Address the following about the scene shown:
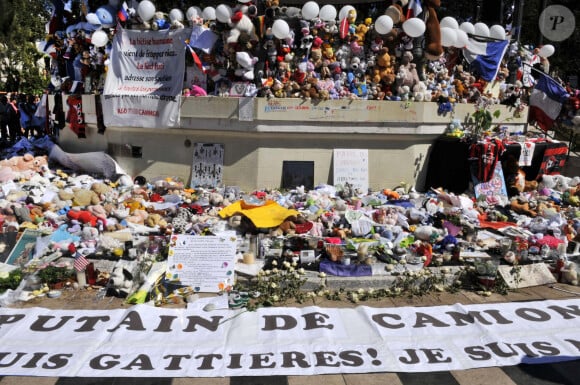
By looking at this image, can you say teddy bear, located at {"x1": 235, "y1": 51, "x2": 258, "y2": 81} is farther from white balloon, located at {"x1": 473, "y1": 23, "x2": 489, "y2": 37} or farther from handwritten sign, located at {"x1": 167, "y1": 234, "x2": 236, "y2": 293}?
white balloon, located at {"x1": 473, "y1": 23, "x2": 489, "y2": 37}

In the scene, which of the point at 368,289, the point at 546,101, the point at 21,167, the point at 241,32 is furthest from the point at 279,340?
the point at 546,101

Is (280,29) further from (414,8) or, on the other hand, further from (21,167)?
(21,167)

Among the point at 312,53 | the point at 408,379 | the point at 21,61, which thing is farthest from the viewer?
the point at 21,61

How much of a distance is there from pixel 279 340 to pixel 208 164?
6050 millimetres

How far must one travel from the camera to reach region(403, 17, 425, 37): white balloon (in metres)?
9.69

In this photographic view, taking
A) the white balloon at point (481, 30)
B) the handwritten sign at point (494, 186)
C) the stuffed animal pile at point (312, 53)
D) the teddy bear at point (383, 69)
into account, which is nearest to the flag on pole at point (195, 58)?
the stuffed animal pile at point (312, 53)

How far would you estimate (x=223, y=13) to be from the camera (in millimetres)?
9656

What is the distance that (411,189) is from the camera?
1033 centimetres

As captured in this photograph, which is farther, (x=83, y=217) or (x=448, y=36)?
(x=448, y=36)

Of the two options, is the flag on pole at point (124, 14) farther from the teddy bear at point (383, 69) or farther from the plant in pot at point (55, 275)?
the plant in pot at point (55, 275)

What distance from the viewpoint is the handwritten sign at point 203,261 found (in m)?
6.22

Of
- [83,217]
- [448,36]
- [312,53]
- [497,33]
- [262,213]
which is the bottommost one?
[83,217]

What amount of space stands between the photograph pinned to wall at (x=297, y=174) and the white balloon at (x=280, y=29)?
2656 millimetres

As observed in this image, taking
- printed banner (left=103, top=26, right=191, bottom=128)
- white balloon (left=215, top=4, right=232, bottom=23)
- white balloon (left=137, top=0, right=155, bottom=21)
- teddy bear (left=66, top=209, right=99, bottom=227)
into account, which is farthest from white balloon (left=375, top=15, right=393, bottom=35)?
teddy bear (left=66, top=209, right=99, bottom=227)
